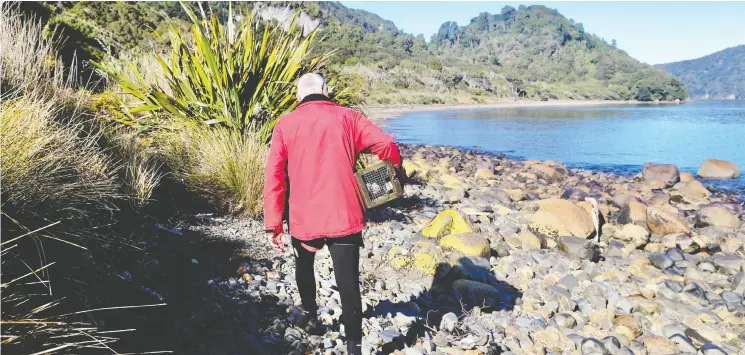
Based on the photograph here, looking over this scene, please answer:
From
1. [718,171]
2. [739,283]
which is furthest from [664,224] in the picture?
[718,171]

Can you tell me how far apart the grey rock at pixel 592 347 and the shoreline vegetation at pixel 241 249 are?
0.05 feet

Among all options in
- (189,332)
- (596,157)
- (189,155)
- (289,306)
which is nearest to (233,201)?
(189,155)

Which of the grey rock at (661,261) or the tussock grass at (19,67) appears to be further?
the grey rock at (661,261)

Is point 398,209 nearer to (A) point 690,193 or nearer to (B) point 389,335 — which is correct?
(B) point 389,335

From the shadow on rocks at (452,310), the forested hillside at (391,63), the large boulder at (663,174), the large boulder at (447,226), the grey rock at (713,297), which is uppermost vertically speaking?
the forested hillside at (391,63)

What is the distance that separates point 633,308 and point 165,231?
4.49 meters

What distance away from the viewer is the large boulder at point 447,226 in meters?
5.66

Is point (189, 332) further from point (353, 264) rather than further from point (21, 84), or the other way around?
point (21, 84)

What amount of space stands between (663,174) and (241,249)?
43.3 feet

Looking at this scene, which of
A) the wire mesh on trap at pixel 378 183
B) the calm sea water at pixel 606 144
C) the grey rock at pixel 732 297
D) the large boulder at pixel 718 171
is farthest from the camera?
the calm sea water at pixel 606 144

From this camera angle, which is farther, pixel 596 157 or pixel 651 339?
pixel 596 157

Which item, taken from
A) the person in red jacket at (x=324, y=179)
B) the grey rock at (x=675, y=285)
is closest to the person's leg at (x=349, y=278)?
the person in red jacket at (x=324, y=179)

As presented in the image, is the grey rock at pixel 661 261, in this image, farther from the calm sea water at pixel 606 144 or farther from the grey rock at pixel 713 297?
the calm sea water at pixel 606 144

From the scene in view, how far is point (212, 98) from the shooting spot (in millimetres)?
5789
